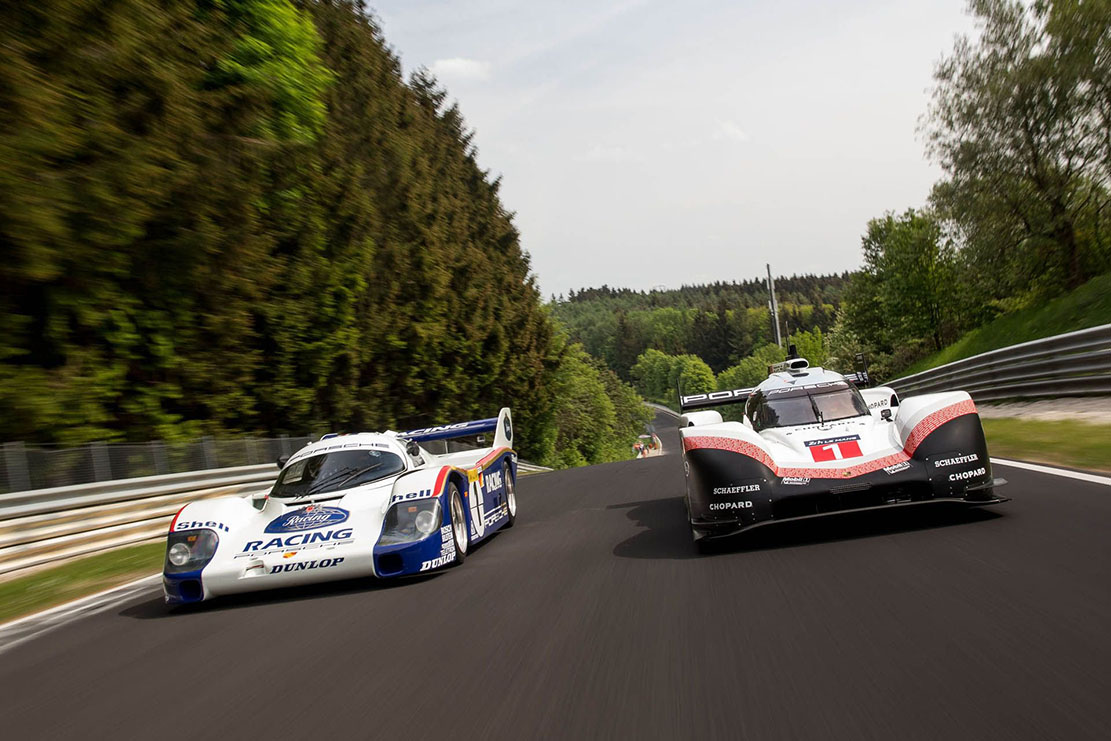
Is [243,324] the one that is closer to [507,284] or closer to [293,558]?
[293,558]

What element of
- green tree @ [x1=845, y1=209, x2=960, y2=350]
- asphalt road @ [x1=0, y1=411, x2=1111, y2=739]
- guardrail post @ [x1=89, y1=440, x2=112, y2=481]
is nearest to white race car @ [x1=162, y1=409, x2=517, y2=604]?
asphalt road @ [x1=0, y1=411, x2=1111, y2=739]

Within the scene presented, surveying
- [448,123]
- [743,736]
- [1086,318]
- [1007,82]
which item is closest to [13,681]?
[743,736]

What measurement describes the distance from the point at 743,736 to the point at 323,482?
219 inches

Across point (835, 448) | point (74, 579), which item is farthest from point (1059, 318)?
point (74, 579)

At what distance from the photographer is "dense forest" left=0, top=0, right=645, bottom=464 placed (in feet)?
40.4

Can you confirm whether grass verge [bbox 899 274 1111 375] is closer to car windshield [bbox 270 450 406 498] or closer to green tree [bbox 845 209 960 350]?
car windshield [bbox 270 450 406 498]

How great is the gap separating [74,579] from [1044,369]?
52.1ft

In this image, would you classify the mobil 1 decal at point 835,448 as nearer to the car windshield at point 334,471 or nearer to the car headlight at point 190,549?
the car windshield at point 334,471

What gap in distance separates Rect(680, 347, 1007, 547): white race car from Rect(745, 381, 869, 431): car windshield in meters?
0.71

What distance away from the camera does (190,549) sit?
725cm

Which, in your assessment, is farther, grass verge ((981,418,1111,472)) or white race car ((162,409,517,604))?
grass verge ((981,418,1111,472))

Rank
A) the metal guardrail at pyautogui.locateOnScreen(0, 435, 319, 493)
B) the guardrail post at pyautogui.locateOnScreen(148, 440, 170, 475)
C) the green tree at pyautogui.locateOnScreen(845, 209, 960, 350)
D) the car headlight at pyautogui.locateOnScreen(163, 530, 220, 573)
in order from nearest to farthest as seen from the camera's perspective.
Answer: the car headlight at pyautogui.locateOnScreen(163, 530, 220, 573), the metal guardrail at pyautogui.locateOnScreen(0, 435, 319, 493), the guardrail post at pyautogui.locateOnScreen(148, 440, 170, 475), the green tree at pyautogui.locateOnScreen(845, 209, 960, 350)

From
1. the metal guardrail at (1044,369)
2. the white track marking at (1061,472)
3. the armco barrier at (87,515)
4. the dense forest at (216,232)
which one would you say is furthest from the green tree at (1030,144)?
the armco barrier at (87,515)

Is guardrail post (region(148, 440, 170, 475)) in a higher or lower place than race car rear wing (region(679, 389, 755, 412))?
higher
